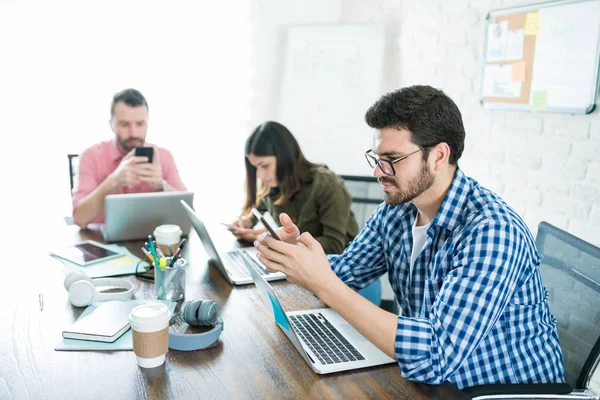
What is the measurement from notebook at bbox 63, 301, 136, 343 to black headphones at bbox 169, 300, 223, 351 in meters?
0.12

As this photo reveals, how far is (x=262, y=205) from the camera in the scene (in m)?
2.40

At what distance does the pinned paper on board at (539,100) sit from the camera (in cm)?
210

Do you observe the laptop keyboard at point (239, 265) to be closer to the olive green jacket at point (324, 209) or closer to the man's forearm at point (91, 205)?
the olive green jacket at point (324, 209)

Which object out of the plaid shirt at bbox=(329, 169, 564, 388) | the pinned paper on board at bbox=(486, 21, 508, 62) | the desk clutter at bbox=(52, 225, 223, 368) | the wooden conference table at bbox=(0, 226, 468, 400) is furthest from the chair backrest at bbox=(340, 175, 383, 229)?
the wooden conference table at bbox=(0, 226, 468, 400)

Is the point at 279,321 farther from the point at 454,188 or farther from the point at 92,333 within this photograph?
the point at 454,188

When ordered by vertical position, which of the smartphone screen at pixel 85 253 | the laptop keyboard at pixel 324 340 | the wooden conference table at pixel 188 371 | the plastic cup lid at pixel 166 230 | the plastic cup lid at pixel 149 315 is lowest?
the wooden conference table at pixel 188 371

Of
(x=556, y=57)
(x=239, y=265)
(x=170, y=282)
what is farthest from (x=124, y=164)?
(x=556, y=57)

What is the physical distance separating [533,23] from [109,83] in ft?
7.41

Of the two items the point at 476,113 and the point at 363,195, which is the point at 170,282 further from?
the point at 476,113

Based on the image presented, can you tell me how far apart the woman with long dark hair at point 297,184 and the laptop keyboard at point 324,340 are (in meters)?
0.81

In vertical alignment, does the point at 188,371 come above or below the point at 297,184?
below

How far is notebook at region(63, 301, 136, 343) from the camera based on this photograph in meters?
1.11

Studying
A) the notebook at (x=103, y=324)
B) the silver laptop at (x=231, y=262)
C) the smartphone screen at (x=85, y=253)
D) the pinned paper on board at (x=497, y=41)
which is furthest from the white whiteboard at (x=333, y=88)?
the notebook at (x=103, y=324)

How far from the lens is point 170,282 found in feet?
4.37
